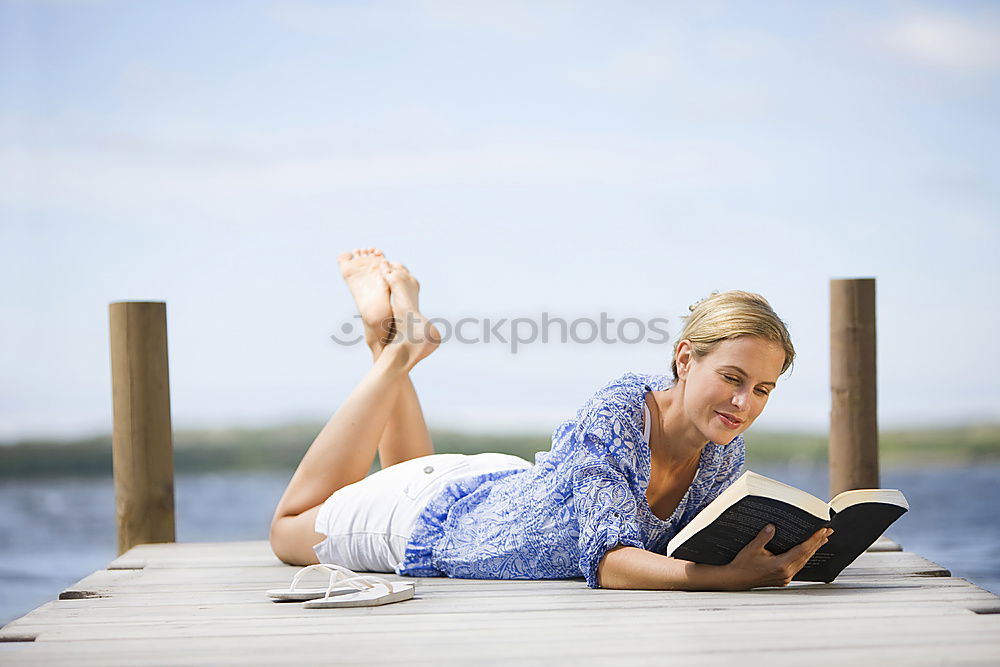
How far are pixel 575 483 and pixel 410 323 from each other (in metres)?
1.11

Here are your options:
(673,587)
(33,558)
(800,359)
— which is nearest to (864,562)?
(673,587)

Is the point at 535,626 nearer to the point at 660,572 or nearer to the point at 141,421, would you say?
the point at 660,572

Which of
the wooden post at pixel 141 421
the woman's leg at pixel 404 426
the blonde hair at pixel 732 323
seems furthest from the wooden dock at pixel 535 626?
the wooden post at pixel 141 421

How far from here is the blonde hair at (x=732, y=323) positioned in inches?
100

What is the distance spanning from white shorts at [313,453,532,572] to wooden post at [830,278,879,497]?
1395 mm

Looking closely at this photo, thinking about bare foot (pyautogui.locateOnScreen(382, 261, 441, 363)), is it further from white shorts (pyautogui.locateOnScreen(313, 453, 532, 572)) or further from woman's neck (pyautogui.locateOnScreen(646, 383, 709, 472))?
woman's neck (pyautogui.locateOnScreen(646, 383, 709, 472))

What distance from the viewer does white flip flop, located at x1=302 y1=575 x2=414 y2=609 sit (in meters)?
2.62

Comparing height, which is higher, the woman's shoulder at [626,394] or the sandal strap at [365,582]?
the woman's shoulder at [626,394]

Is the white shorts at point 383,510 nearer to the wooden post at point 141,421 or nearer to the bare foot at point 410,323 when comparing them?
the bare foot at point 410,323

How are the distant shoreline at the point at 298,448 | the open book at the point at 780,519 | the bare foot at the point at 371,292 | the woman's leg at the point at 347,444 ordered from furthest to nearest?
the distant shoreline at the point at 298,448, the bare foot at the point at 371,292, the woman's leg at the point at 347,444, the open book at the point at 780,519

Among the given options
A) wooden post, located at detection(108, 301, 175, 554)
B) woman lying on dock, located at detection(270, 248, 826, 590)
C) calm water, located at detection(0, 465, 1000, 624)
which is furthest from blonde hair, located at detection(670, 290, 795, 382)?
calm water, located at detection(0, 465, 1000, 624)

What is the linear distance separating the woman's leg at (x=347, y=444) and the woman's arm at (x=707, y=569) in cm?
108

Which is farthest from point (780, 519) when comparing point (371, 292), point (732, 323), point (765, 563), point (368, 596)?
point (371, 292)

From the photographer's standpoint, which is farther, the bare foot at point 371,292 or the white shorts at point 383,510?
the bare foot at point 371,292
